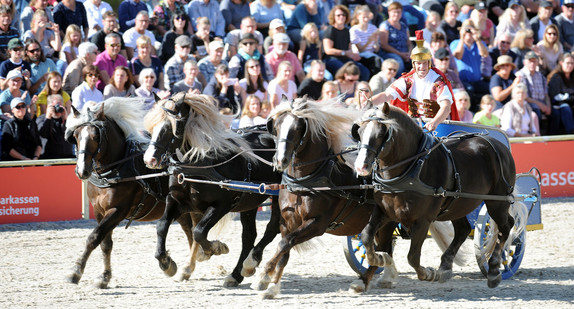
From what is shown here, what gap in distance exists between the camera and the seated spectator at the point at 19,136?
1214 centimetres

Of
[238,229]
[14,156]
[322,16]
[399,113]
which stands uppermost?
[322,16]

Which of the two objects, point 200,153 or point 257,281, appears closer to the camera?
point 257,281

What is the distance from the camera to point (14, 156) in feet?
40.0

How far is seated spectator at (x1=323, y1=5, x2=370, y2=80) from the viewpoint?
49.5ft

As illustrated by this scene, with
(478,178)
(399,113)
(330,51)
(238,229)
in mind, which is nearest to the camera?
(399,113)

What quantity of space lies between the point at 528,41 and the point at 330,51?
13.0 feet

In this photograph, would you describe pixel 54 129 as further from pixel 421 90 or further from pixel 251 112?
pixel 421 90

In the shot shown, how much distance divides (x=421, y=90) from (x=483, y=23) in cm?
878

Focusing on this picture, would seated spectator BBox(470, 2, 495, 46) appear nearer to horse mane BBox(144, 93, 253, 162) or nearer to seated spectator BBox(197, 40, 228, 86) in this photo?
seated spectator BBox(197, 40, 228, 86)

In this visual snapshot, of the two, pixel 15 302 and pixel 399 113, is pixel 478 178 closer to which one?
pixel 399 113

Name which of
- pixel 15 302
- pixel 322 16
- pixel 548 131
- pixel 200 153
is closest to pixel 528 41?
pixel 548 131

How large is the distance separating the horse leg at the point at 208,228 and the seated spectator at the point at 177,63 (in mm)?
5371

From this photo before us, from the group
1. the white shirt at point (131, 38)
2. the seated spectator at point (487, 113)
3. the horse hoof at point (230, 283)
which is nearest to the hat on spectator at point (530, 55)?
the seated spectator at point (487, 113)

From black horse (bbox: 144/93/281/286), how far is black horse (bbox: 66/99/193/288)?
46cm
